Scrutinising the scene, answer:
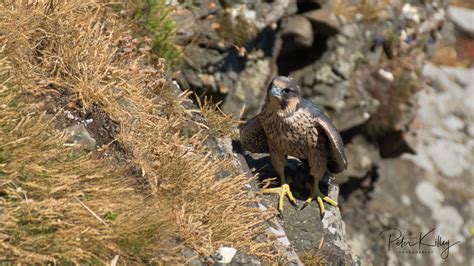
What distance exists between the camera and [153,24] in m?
7.12

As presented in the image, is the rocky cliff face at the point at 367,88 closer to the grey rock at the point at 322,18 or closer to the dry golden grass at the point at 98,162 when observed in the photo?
the grey rock at the point at 322,18

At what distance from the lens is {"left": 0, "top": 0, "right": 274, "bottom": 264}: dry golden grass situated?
4.21m

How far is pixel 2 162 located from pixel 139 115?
4.16ft

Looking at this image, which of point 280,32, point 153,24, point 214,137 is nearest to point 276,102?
point 214,137

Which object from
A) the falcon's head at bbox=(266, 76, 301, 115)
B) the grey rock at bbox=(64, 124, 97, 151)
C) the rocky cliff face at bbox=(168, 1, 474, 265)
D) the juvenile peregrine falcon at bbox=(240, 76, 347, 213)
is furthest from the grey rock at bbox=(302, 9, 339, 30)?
the grey rock at bbox=(64, 124, 97, 151)

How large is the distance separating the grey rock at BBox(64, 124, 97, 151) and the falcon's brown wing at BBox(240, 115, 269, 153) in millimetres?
1344

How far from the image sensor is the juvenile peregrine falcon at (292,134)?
571 centimetres

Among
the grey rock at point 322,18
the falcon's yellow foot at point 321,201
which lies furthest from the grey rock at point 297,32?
the falcon's yellow foot at point 321,201

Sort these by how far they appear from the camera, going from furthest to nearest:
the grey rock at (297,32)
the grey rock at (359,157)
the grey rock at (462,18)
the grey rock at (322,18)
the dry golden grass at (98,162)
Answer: the grey rock at (462,18), the grey rock at (359,157), the grey rock at (322,18), the grey rock at (297,32), the dry golden grass at (98,162)

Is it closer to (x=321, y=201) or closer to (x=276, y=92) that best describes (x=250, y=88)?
(x=321, y=201)

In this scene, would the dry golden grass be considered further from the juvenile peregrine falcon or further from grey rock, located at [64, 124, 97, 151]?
the juvenile peregrine falcon

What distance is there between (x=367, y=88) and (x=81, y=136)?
6.40m

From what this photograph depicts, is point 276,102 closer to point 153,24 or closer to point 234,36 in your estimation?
point 153,24

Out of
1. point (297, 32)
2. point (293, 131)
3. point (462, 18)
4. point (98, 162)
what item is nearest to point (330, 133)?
point (293, 131)
